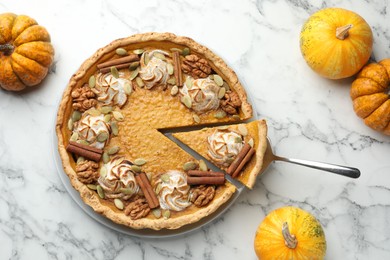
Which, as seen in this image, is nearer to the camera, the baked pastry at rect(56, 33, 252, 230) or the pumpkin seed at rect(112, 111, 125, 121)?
the baked pastry at rect(56, 33, 252, 230)

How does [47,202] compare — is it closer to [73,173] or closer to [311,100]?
[73,173]

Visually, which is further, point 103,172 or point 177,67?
point 177,67

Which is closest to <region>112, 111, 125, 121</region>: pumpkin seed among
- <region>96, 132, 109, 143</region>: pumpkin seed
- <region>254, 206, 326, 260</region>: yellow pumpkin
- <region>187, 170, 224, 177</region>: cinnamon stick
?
<region>96, 132, 109, 143</region>: pumpkin seed

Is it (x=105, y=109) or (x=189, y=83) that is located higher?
(x=189, y=83)

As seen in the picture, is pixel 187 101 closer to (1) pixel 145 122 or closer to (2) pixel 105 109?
(1) pixel 145 122

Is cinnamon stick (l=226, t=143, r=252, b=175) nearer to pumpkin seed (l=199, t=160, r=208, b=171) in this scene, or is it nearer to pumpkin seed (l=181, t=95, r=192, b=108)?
pumpkin seed (l=199, t=160, r=208, b=171)

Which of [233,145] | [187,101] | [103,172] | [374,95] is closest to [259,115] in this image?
[233,145]

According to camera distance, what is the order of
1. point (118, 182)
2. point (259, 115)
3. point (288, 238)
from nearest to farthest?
point (288, 238)
point (118, 182)
point (259, 115)
